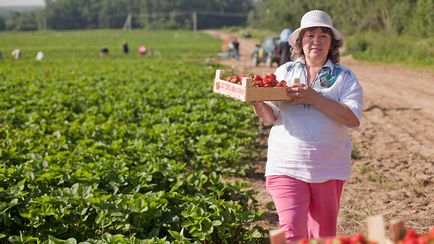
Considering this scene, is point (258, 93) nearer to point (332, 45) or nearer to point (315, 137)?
point (315, 137)

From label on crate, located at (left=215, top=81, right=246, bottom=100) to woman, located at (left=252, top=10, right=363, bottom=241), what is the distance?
0.48 ft

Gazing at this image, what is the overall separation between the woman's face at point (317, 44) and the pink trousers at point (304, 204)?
699mm

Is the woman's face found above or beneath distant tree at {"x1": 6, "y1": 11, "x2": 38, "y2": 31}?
above

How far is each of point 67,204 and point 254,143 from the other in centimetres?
467

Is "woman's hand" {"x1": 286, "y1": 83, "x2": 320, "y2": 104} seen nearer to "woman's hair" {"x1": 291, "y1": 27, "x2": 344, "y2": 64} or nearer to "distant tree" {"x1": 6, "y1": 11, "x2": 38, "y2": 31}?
"woman's hair" {"x1": 291, "y1": 27, "x2": 344, "y2": 64}

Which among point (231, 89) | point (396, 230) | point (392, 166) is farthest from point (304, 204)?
point (392, 166)

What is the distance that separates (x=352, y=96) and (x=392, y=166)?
4.33m

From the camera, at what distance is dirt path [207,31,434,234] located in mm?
5508

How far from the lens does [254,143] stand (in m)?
8.84

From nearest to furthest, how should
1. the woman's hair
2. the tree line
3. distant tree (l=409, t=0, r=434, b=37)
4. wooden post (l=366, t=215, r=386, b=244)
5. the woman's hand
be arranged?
wooden post (l=366, t=215, r=386, b=244)
the woman's hand
the woman's hair
distant tree (l=409, t=0, r=434, b=37)
the tree line

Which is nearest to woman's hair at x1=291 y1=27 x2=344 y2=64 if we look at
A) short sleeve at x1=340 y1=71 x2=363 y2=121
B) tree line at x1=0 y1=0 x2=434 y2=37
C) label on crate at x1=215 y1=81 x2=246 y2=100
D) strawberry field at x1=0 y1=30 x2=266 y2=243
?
short sleeve at x1=340 y1=71 x2=363 y2=121

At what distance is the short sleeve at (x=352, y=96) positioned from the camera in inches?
128

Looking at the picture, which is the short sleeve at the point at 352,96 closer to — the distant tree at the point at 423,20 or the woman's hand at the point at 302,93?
the woman's hand at the point at 302,93

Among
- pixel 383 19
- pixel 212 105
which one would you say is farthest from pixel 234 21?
pixel 212 105
